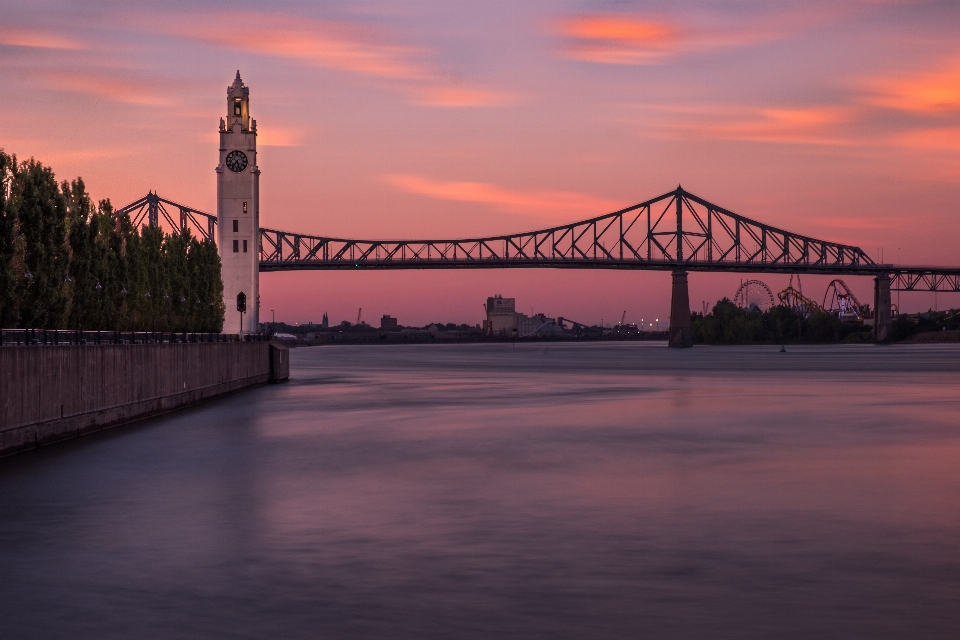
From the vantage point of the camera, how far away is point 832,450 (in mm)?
27953

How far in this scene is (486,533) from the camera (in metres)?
16.1

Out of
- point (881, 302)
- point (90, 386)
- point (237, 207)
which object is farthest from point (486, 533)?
point (881, 302)

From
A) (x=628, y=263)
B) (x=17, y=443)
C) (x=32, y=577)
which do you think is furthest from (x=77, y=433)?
(x=628, y=263)

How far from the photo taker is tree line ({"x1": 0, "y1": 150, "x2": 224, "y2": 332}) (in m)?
32.8

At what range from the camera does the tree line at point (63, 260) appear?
32812 millimetres

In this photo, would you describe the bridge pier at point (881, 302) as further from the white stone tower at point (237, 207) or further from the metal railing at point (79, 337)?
the metal railing at point (79, 337)

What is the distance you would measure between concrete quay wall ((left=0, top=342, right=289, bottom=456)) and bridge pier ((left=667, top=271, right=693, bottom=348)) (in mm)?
115779

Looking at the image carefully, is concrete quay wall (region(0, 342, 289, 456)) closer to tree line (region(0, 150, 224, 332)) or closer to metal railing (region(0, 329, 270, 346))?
metal railing (region(0, 329, 270, 346))

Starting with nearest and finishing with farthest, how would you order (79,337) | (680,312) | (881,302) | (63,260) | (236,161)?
(79,337), (63,260), (236,161), (680,312), (881,302)

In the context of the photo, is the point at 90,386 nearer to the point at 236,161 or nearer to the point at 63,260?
the point at 63,260

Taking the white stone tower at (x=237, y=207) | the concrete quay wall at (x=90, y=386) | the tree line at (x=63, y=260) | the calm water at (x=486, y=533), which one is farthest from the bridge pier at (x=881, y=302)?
the calm water at (x=486, y=533)

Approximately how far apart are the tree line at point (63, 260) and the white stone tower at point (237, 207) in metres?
33.6

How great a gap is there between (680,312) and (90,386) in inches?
5636

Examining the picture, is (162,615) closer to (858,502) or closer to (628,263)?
(858,502)
